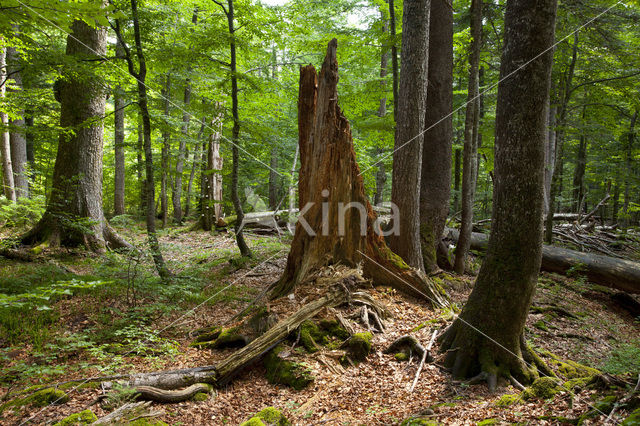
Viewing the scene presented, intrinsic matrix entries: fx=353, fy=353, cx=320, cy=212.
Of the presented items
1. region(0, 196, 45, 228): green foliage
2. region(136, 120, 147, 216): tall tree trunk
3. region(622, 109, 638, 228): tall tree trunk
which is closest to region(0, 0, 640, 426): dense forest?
region(0, 196, 45, 228): green foliage

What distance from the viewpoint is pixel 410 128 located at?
671 centimetres

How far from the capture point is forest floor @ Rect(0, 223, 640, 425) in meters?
3.23

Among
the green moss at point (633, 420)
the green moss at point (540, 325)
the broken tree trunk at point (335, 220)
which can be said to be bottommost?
the green moss at point (540, 325)

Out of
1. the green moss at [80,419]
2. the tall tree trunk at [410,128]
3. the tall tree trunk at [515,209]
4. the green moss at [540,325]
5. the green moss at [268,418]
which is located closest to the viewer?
the green moss at [80,419]

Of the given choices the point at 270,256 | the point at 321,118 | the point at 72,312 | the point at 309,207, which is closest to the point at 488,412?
the point at 309,207

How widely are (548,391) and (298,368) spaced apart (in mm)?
2498

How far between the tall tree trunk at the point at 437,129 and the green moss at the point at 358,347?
423 centimetres

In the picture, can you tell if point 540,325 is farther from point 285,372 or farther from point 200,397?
point 200,397

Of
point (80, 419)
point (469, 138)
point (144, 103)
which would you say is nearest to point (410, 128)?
point (469, 138)

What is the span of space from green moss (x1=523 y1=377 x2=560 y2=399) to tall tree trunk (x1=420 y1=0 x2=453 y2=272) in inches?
196

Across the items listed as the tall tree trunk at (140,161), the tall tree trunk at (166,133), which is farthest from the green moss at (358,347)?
the tall tree trunk at (140,161)

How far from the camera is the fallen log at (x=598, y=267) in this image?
28.9 ft

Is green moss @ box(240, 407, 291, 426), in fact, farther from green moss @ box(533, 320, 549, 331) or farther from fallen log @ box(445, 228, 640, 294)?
fallen log @ box(445, 228, 640, 294)

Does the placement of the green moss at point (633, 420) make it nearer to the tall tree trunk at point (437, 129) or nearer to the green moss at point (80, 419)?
the green moss at point (80, 419)
